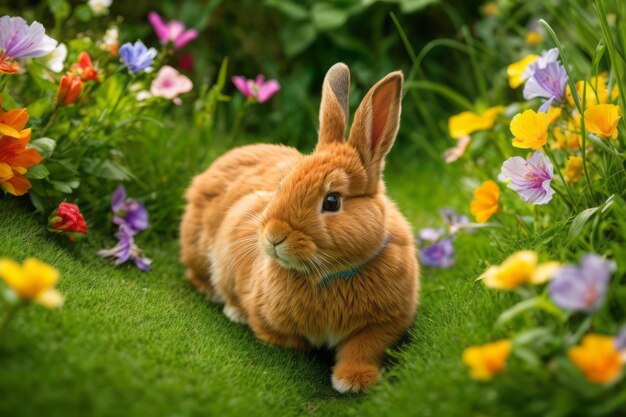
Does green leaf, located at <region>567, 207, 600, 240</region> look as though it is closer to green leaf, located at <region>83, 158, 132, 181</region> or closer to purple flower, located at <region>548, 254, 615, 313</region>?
purple flower, located at <region>548, 254, 615, 313</region>

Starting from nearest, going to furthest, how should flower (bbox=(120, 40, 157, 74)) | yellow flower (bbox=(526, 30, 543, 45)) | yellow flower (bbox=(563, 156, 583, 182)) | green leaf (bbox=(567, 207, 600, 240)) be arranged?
green leaf (bbox=(567, 207, 600, 240)), yellow flower (bbox=(563, 156, 583, 182)), flower (bbox=(120, 40, 157, 74)), yellow flower (bbox=(526, 30, 543, 45))

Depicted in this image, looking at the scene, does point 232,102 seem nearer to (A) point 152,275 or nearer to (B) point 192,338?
(A) point 152,275

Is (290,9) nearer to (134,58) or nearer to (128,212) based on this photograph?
(134,58)

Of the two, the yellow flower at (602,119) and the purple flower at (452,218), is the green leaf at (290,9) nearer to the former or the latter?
the purple flower at (452,218)

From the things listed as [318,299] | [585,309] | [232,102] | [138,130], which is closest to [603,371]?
[585,309]

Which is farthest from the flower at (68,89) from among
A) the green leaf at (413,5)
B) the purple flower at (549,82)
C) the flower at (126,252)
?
the green leaf at (413,5)

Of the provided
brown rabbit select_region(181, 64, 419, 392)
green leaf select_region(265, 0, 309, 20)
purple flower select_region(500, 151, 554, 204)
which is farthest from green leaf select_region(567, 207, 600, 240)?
green leaf select_region(265, 0, 309, 20)
